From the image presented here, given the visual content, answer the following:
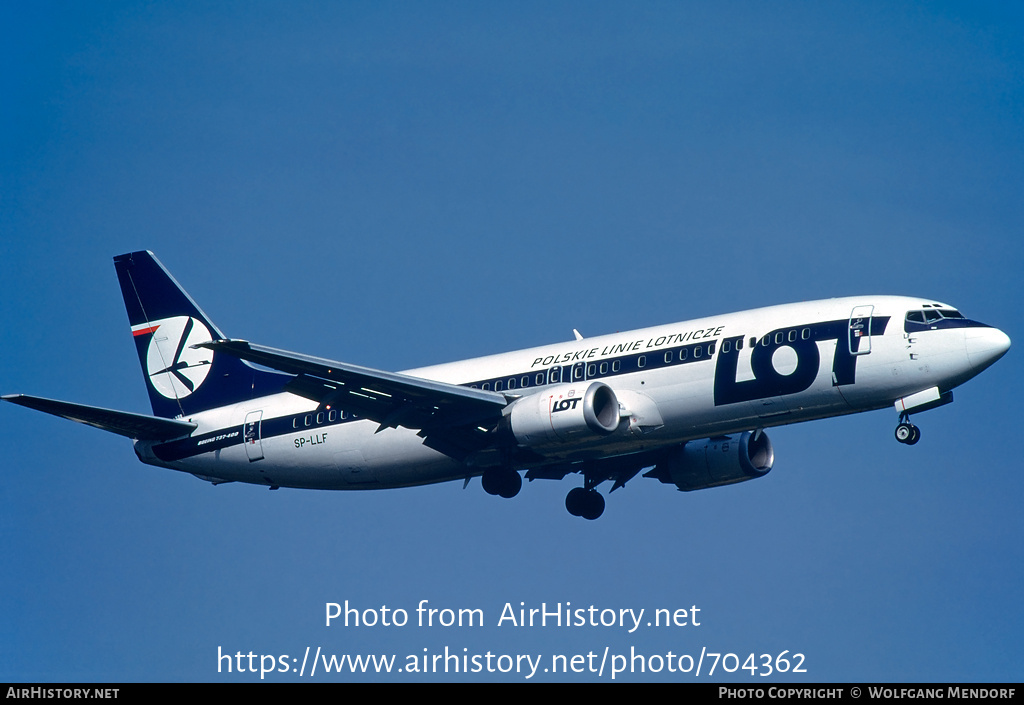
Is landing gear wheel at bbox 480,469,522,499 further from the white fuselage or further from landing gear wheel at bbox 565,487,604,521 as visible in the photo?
landing gear wheel at bbox 565,487,604,521

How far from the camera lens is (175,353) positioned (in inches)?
2098

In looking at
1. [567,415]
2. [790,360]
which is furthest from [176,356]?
→ [790,360]

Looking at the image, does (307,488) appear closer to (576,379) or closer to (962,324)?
(576,379)

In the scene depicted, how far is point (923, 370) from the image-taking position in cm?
4025

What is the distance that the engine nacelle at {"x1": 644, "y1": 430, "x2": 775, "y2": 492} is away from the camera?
159 feet

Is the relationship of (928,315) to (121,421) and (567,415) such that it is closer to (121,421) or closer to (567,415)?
(567,415)

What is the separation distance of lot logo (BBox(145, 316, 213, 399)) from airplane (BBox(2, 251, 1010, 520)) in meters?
0.08

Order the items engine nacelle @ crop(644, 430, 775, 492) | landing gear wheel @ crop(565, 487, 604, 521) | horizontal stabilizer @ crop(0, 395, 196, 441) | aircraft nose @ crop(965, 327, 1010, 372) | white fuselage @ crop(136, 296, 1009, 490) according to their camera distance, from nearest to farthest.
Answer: aircraft nose @ crop(965, 327, 1010, 372) < white fuselage @ crop(136, 296, 1009, 490) < horizontal stabilizer @ crop(0, 395, 196, 441) < engine nacelle @ crop(644, 430, 775, 492) < landing gear wheel @ crop(565, 487, 604, 521)

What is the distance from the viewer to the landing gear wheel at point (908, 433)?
40.9 m

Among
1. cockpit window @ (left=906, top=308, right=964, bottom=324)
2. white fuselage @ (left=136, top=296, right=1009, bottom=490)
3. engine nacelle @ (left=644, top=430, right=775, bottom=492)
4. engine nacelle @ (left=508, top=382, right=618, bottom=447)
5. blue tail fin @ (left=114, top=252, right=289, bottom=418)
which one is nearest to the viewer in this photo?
white fuselage @ (left=136, top=296, right=1009, bottom=490)

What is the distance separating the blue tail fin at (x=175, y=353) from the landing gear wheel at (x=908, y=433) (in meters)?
21.6

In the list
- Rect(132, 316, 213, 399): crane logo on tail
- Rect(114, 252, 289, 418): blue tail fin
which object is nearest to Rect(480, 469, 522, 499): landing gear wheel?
Rect(114, 252, 289, 418): blue tail fin

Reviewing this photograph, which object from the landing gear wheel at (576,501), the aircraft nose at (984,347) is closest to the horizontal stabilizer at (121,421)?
the landing gear wheel at (576,501)
